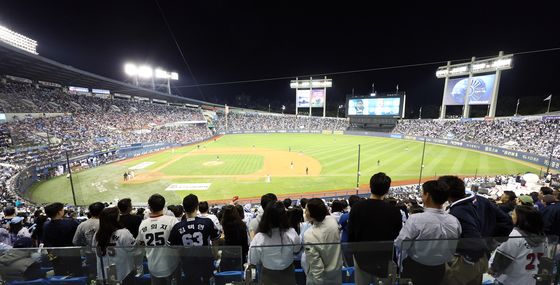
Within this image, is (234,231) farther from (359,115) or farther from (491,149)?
(359,115)

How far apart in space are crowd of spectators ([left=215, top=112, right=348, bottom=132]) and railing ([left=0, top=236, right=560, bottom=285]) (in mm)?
80706

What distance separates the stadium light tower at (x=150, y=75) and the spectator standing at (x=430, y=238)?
278ft

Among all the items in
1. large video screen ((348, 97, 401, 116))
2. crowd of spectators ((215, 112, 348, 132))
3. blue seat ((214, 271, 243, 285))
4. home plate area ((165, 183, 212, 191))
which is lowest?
home plate area ((165, 183, 212, 191))

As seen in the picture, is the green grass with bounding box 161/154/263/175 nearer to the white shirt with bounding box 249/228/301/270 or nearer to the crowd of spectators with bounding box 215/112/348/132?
the white shirt with bounding box 249/228/301/270

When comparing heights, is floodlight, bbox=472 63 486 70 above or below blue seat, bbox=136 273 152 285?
above

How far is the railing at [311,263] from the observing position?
3277mm

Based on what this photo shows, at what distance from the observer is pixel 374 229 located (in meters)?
3.41

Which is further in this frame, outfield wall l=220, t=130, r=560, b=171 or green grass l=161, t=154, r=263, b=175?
green grass l=161, t=154, r=263, b=175

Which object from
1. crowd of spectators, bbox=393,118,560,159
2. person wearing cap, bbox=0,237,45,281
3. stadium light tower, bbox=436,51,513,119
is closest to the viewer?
person wearing cap, bbox=0,237,45,281

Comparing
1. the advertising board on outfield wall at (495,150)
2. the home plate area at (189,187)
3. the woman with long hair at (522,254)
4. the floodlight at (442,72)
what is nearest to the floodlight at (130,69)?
the home plate area at (189,187)

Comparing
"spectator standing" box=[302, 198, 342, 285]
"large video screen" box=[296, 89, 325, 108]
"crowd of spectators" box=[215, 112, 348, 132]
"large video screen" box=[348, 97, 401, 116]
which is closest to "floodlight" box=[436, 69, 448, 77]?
"large video screen" box=[348, 97, 401, 116]

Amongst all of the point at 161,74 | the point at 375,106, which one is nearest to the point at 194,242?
the point at 375,106

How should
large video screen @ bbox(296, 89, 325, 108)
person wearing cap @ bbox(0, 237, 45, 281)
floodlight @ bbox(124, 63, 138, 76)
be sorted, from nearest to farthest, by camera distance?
person wearing cap @ bbox(0, 237, 45, 281) < floodlight @ bbox(124, 63, 138, 76) < large video screen @ bbox(296, 89, 325, 108)

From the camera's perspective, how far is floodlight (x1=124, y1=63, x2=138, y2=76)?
7181 cm
